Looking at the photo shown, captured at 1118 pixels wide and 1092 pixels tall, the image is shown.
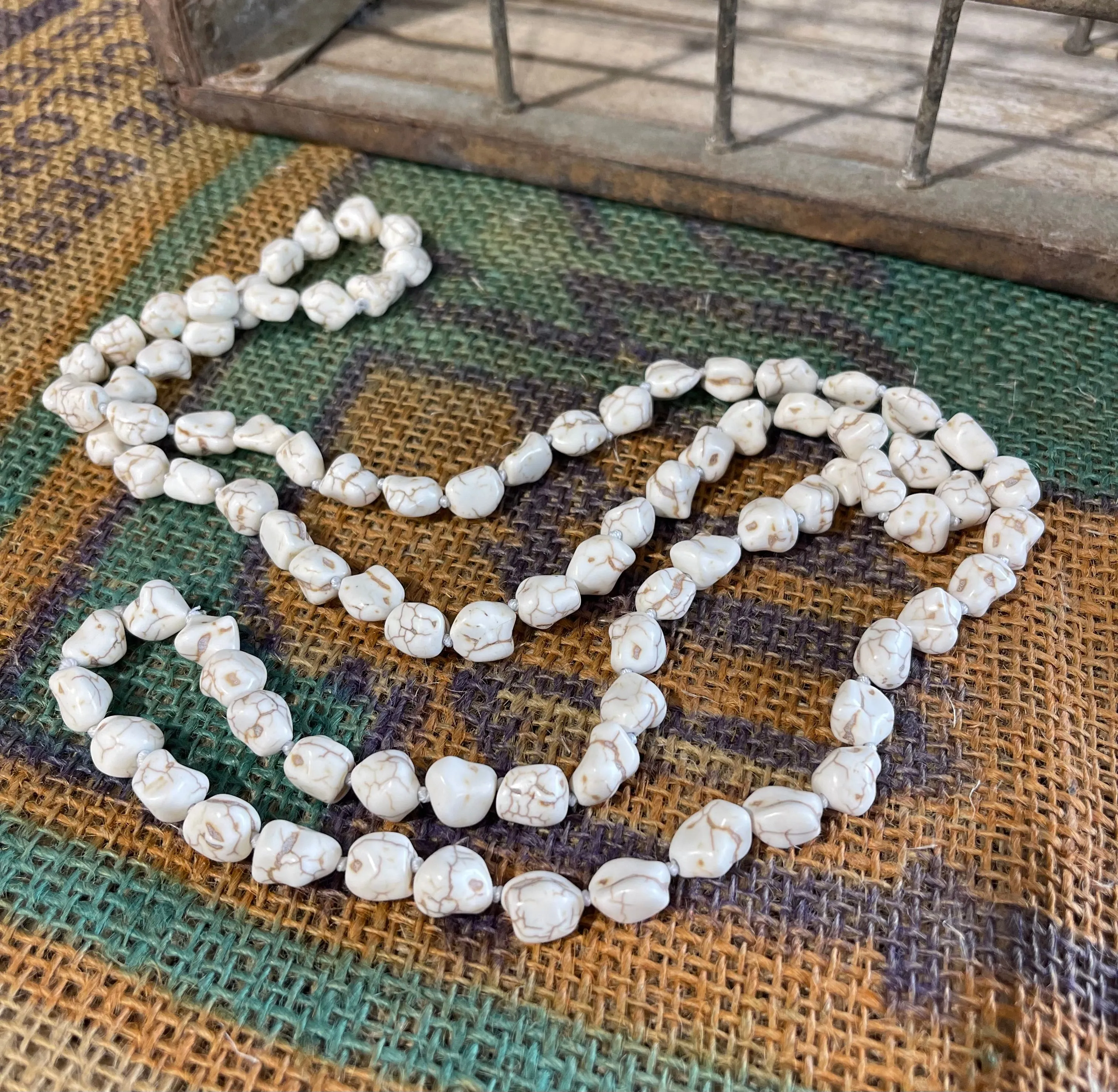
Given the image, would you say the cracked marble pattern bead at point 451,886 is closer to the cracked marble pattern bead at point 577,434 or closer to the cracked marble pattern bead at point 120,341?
the cracked marble pattern bead at point 577,434

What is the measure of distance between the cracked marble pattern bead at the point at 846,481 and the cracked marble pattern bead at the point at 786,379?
0.20ft

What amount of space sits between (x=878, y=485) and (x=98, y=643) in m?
0.46

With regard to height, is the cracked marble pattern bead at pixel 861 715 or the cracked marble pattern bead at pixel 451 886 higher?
the cracked marble pattern bead at pixel 861 715

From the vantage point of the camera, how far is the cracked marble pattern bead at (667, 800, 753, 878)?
51cm

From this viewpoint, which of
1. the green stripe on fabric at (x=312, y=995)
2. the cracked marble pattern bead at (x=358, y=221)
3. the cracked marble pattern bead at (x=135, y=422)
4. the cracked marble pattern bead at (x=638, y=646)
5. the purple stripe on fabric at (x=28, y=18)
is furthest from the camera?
the purple stripe on fabric at (x=28, y=18)

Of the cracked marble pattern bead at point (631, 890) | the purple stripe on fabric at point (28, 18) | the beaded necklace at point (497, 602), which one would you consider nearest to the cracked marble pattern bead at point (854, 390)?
the beaded necklace at point (497, 602)

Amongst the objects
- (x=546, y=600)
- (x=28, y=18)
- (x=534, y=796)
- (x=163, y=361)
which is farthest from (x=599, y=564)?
(x=28, y=18)

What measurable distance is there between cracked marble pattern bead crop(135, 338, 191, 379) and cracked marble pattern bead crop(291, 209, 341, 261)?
0.40 feet

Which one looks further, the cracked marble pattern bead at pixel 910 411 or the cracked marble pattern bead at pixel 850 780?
the cracked marble pattern bead at pixel 910 411

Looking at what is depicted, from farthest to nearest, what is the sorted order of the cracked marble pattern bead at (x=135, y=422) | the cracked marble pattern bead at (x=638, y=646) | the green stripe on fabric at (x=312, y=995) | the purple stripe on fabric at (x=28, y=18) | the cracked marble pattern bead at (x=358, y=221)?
1. the purple stripe on fabric at (x=28, y=18)
2. the cracked marble pattern bead at (x=358, y=221)
3. the cracked marble pattern bead at (x=135, y=422)
4. the cracked marble pattern bead at (x=638, y=646)
5. the green stripe on fabric at (x=312, y=995)

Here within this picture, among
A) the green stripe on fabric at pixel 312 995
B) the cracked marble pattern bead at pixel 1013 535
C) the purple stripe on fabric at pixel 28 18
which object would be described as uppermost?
the purple stripe on fabric at pixel 28 18

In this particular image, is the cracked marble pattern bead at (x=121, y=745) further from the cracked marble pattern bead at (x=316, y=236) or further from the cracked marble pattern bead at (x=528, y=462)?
the cracked marble pattern bead at (x=316, y=236)

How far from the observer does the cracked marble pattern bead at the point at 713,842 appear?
514 mm

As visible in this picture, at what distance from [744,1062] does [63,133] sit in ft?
2.82
